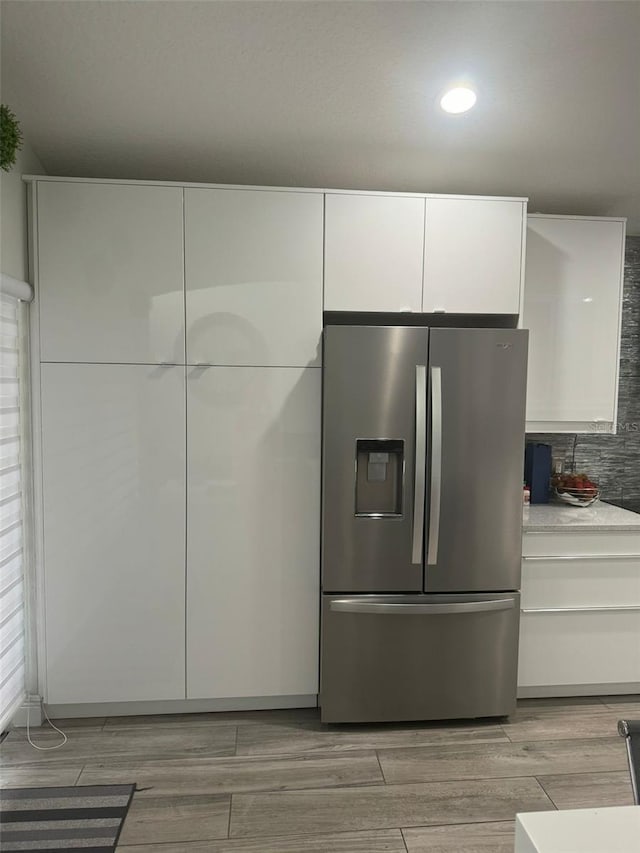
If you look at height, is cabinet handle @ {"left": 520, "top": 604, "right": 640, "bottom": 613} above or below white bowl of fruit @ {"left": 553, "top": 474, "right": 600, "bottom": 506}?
below

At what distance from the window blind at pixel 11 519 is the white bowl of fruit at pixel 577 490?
2.78 metres

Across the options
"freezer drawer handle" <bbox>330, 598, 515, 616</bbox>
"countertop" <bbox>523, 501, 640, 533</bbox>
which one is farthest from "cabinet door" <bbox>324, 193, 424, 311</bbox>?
"freezer drawer handle" <bbox>330, 598, 515, 616</bbox>

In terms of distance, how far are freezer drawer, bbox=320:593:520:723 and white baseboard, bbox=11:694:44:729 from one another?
128 centimetres

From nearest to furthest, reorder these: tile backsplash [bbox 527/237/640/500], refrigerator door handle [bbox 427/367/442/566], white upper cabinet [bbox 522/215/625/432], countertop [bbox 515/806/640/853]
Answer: countertop [bbox 515/806/640/853] → refrigerator door handle [bbox 427/367/442/566] → white upper cabinet [bbox 522/215/625/432] → tile backsplash [bbox 527/237/640/500]

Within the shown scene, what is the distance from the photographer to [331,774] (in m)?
2.34

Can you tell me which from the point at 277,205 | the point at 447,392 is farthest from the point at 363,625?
the point at 277,205

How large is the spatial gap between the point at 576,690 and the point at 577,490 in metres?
1.02

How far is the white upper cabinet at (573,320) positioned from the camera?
3.07 metres

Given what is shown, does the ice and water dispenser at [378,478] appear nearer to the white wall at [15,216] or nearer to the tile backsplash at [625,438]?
the tile backsplash at [625,438]

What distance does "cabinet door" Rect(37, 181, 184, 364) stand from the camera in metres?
2.54

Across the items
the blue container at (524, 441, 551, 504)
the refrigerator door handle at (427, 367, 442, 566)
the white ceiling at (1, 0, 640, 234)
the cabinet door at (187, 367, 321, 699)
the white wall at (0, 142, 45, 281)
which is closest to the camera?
the white ceiling at (1, 0, 640, 234)

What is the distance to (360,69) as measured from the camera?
197 cm

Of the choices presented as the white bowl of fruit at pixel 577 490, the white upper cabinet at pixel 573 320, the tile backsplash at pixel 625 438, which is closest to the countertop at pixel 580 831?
the white upper cabinet at pixel 573 320

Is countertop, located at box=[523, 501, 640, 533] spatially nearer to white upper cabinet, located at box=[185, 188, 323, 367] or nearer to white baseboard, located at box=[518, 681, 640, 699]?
white baseboard, located at box=[518, 681, 640, 699]
